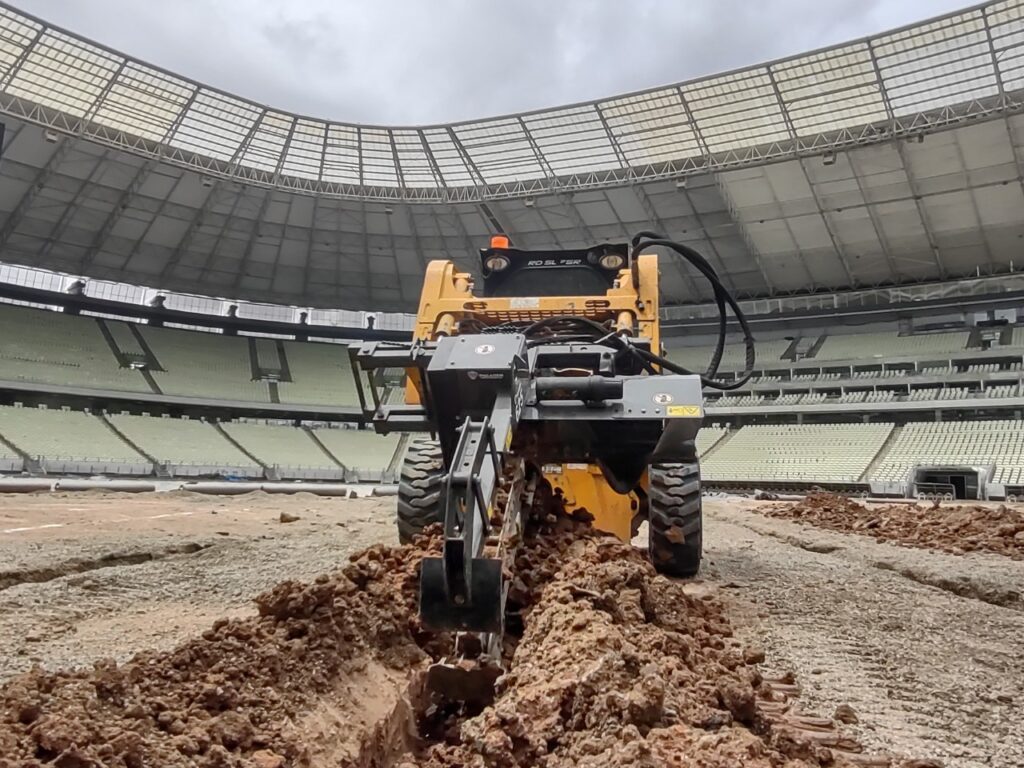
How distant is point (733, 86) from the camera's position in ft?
77.6

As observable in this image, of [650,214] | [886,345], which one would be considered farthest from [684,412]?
[886,345]

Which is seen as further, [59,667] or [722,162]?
[722,162]

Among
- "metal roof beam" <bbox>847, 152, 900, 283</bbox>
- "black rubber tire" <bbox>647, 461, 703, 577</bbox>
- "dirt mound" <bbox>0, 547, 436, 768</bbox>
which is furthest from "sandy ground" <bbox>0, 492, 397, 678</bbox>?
"metal roof beam" <bbox>847, 152, 900, 283</bbox>

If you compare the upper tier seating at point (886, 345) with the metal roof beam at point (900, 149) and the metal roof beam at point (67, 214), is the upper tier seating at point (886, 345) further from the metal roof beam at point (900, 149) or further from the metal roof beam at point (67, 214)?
the metal roof beam at point (67, 214)

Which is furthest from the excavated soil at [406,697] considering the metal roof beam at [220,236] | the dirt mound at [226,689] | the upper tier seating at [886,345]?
the upper tier seating at [886,345]

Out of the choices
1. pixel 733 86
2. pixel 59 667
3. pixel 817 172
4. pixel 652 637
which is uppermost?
pixel 733 86

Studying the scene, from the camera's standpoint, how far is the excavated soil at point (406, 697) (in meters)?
1.66

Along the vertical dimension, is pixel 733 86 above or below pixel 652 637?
above

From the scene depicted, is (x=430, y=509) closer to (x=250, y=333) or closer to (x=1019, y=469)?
(x=1019, y=469)

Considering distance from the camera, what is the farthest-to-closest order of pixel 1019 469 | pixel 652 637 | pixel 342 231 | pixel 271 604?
pixel 342 231 < pixel 1019 469 < pixel 271 604 < pixel 652 637

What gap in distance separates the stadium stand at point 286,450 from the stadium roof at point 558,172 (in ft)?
26.5

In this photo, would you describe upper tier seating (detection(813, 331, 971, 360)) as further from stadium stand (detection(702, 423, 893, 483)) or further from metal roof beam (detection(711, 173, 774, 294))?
stadium stand (detection(702, 423, 893, 483))

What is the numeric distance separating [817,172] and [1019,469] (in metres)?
12.4

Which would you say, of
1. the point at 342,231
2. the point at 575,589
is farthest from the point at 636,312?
the point at 342,231
